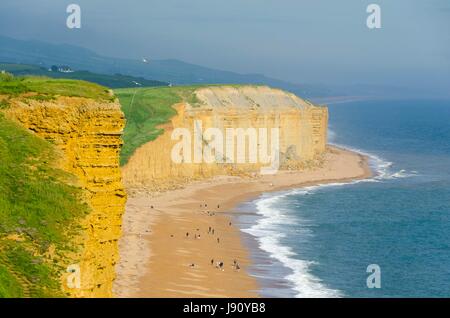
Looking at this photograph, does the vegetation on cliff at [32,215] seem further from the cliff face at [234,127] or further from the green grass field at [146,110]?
the cliff face at [234,127]

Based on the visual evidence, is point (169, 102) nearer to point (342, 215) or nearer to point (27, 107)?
point (342, 215)

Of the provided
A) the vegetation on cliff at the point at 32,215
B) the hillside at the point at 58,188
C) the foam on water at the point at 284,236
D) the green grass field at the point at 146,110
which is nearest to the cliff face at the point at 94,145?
the hillside at the point at 58,188

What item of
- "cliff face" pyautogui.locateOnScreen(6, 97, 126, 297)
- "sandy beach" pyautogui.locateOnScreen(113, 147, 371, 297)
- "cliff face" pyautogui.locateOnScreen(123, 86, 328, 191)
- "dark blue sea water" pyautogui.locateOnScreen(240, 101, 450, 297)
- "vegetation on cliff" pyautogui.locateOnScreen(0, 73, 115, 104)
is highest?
"vegetation on cliff" pyautogui.locateOnScreen(0, 73, 115, 104)

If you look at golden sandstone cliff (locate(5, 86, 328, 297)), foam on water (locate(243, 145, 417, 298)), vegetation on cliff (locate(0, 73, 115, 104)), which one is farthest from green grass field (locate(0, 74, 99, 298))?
foam on water (locate(243, 145, 417, 298))

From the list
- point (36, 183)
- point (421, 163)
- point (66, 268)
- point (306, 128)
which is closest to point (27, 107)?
point (36, 183)

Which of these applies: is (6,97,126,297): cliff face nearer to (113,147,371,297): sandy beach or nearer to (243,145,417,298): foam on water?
(113,147,371,297): sandy beach
